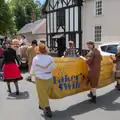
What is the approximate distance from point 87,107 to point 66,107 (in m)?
0.53

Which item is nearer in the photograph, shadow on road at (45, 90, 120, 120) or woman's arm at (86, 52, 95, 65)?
shadow on road at (45, 90, 120, 120)

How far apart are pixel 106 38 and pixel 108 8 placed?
2489mm

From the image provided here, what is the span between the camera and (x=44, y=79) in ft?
22.8

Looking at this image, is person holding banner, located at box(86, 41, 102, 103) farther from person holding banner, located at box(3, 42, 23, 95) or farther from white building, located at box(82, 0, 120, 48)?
white building, located at box(82, 0, 120, 48)

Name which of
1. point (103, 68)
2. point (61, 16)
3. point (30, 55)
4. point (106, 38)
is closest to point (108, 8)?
point (106, 38)

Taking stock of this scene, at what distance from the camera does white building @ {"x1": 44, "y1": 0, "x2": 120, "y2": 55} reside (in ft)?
82.8

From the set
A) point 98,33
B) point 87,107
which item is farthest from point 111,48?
point 98,33

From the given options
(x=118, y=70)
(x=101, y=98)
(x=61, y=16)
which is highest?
(x=61, y=16)

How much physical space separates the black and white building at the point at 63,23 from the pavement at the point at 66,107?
18.4 meters

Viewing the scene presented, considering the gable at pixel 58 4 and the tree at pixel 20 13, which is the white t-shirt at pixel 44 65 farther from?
the tree at pixel 20 13

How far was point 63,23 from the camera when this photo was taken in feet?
100

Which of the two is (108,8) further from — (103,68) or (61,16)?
(103,68)

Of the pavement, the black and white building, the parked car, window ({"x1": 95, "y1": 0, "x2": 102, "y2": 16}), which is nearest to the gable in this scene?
the black and white building

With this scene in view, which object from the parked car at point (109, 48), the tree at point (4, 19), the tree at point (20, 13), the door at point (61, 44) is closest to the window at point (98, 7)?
the door at point (61, 44)
